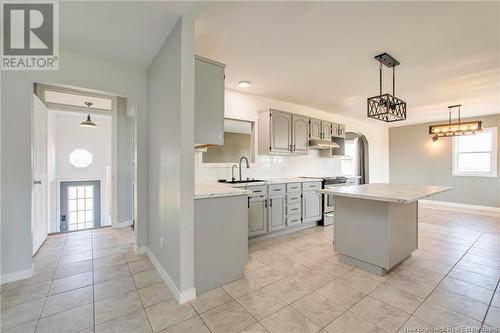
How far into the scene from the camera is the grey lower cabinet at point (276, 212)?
12.0ft

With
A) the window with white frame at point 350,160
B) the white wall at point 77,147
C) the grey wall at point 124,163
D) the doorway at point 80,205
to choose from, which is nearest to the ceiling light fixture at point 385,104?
the grey wall at point 124,163

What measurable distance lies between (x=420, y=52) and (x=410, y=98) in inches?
83.4

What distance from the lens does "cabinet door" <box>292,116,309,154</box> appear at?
4.36 metres

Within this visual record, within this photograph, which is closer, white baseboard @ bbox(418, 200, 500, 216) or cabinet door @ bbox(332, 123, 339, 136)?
cabinet door @ bbox(332, 123, 339, 136)

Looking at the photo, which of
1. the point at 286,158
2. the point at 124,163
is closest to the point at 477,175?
the point at 286,158

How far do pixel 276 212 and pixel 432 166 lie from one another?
582cm

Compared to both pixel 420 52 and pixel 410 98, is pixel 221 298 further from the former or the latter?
pixel 410 98

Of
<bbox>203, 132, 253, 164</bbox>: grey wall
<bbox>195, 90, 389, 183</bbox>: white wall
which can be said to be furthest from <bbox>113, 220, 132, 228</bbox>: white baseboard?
<bbox>203, 132, 253, 164</bbox>: grey wall

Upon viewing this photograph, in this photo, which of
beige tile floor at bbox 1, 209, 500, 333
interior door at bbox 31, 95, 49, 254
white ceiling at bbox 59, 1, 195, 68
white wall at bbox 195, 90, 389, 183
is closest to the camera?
beige tile floor at bbox 1, 209, 500, 333

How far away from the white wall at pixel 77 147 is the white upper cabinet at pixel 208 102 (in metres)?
5.64

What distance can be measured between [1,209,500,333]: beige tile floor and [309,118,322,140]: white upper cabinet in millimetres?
2406

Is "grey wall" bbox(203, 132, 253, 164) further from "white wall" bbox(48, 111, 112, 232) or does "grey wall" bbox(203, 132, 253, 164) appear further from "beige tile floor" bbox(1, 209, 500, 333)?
"white wall" bbox(48, 111, 112, 232)

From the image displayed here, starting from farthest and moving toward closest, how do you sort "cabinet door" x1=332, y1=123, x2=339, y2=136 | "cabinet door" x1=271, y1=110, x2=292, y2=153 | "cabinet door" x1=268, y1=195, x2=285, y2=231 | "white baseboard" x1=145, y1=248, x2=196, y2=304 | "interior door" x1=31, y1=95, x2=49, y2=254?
"cabinet door" x1=332, y1=123, x2=339, y2=136
"cabinet door" x1=271, y1=110, x2=292, y2=153
"cabinet door" x1=268, y1=195, x2=285, y2=231
"interior door" x1=31, y1=95, x2=49, y2=254
"white baseboard" x1=145, y1=248, x2=196, y2=304

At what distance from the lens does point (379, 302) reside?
198 centimetres
